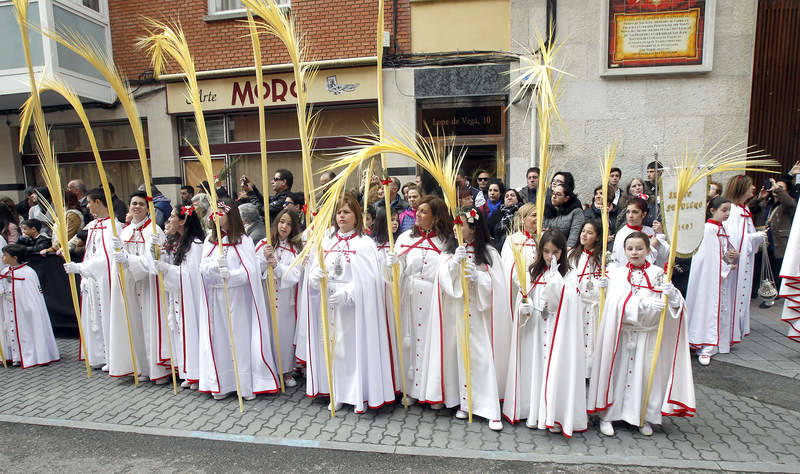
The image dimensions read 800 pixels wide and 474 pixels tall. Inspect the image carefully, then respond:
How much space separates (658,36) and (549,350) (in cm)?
724

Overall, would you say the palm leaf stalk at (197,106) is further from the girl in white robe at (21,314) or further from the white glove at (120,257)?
the girl in white robe at (21,314)

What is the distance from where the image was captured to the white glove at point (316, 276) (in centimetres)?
413

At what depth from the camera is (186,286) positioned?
15.4ft

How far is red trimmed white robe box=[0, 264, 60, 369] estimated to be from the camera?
566 cm

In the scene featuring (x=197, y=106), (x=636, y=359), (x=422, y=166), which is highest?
(x=197, y=106)

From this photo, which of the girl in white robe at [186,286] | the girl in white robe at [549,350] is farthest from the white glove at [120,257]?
the girl in white robe at [549,350]

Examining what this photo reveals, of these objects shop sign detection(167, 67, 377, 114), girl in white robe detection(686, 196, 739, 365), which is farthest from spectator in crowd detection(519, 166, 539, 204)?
shop sign detection(167, 67, 377, 114)

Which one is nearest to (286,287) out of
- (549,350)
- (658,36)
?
(549,350)

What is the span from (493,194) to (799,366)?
3979 mm

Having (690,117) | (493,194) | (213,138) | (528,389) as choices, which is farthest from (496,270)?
(213,138)

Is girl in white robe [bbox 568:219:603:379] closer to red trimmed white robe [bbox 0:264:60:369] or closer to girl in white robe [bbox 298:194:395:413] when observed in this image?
girl in white robe [bbox 298:194:395:413]

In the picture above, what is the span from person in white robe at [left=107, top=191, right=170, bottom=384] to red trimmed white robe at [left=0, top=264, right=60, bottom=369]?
130 centimetres

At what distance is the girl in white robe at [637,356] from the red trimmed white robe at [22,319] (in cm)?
621

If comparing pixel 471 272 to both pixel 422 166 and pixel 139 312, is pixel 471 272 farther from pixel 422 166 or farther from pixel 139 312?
pixel 139 312
